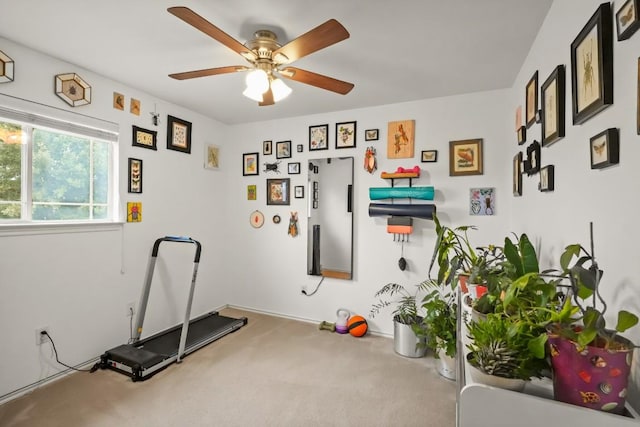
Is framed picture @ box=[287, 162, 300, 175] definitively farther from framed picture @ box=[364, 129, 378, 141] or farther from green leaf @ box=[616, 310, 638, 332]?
green leaf @ box=[616, 310, 638, 332]

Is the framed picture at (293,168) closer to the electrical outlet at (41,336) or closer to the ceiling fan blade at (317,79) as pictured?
the ceiling fan blade at (317,79)

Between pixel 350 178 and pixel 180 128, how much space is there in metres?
1.96

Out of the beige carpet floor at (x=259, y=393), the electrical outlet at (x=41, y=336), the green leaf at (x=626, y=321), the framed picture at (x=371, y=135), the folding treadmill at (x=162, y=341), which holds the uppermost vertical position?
the framed picture at (x=371, y=135)

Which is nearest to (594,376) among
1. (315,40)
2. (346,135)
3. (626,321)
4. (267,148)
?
(626,321)

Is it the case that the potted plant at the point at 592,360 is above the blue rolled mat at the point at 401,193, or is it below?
below

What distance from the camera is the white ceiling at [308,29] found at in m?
1.75

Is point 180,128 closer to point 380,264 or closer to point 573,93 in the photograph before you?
point 380,264

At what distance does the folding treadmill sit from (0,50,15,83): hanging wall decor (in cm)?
157

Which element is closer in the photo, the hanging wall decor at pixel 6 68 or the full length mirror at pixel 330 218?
the hanging wall decor at pixel 6 68

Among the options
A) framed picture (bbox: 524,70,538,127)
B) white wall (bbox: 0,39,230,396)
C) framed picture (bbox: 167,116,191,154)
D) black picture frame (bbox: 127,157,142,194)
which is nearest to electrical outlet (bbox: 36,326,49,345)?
white wall (bbox: 0,39,230,396)

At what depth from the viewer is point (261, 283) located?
404 cm

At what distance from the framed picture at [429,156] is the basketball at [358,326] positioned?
177 centimetres

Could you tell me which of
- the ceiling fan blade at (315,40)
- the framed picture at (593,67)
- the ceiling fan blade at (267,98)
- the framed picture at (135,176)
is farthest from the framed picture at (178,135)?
the framed picture at (593,67)

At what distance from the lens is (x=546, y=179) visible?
5.55 ft
